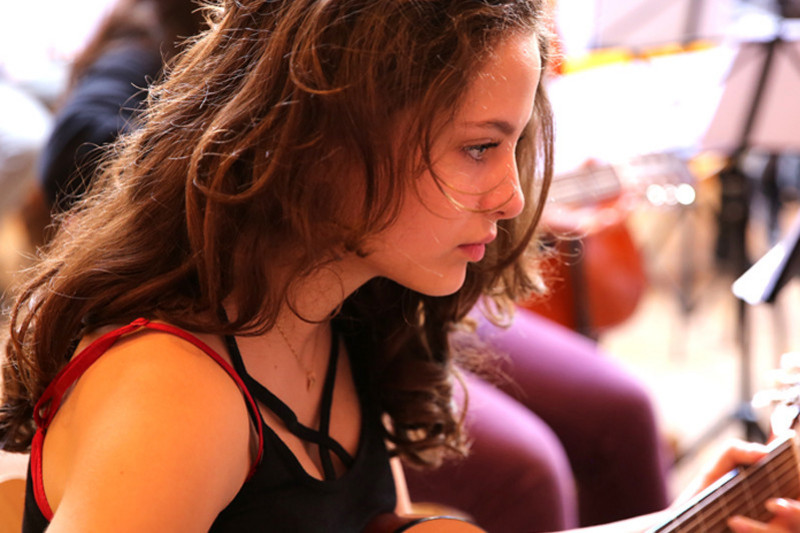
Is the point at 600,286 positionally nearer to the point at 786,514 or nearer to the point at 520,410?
the point at 520,410

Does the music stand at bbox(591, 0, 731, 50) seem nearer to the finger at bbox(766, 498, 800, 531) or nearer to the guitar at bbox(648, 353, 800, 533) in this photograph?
the guitar at bbox(648, 353, 800, 533)

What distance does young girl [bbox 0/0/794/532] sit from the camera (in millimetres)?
607

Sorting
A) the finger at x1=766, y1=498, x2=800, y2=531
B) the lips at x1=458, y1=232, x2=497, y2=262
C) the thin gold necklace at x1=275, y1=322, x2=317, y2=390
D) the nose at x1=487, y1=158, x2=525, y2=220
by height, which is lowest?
the finger at x1=766, y1=498, x2=800, y2=531

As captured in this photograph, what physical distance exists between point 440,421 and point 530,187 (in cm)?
28

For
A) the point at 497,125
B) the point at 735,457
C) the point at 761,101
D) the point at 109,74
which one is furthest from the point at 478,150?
the point at 761,101

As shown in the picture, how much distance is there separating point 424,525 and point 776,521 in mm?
358

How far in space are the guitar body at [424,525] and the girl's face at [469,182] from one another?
23 cm

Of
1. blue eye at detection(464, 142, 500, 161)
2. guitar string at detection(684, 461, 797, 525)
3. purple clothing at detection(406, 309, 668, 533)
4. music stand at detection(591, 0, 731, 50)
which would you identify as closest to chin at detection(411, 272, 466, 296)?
blue eye at detection(464, 142, 500, 161)

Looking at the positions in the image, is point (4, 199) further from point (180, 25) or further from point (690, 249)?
point (690, 249)

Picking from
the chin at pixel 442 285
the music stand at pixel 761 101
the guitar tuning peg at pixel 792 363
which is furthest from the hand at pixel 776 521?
the music stand at pixel 761 101

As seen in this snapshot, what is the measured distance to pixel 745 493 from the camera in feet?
2.73

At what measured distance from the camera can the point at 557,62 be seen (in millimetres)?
853

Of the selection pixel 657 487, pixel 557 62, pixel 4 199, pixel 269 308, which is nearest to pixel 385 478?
pixel 269 308

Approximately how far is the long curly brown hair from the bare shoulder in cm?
4
